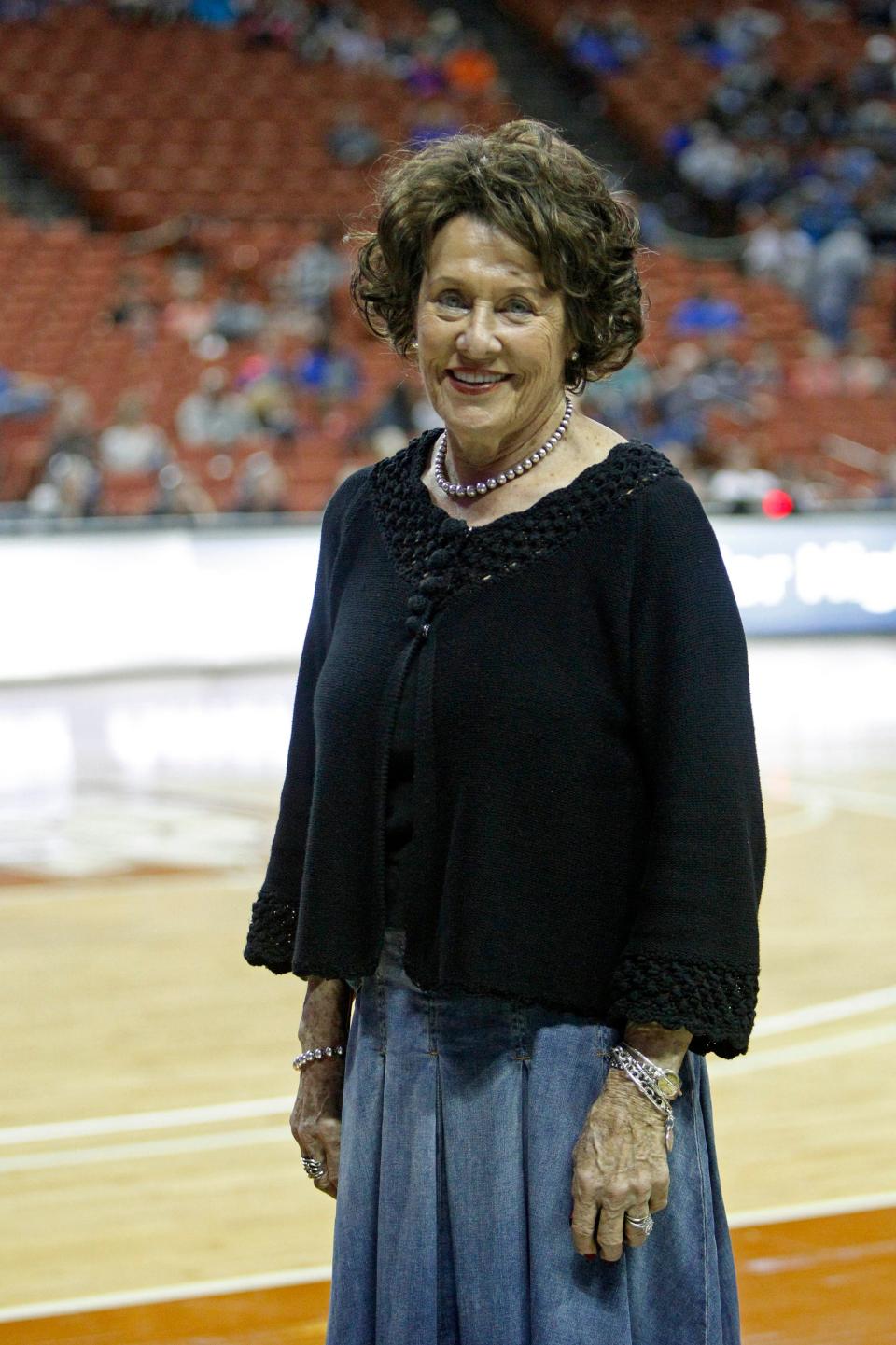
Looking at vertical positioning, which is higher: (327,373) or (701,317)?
(701,317)

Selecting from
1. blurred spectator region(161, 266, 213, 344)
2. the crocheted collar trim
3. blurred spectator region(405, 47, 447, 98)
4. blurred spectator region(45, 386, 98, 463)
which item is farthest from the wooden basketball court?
blurred spectator region(405, 47, 447, 98)

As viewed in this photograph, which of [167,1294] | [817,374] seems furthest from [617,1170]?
[817,374]

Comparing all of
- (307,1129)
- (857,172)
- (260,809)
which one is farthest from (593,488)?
(857,172)

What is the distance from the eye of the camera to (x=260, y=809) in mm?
7246

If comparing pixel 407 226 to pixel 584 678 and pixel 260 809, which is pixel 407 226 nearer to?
pixel 584 678

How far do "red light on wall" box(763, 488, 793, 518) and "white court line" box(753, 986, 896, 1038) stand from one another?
7428 mm

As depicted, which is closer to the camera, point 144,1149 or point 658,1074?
point 658,1074

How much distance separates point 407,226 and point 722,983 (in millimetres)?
760

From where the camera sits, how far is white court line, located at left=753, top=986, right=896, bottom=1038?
14.9 ft

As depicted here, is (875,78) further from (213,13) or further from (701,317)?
(213,13)

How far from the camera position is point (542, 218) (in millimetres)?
1724

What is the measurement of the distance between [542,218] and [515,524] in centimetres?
28

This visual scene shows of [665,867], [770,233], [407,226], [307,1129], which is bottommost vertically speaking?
[307,1129]

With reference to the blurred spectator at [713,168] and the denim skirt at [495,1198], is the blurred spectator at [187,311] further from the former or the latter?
the denim skirt at [495,1198]
